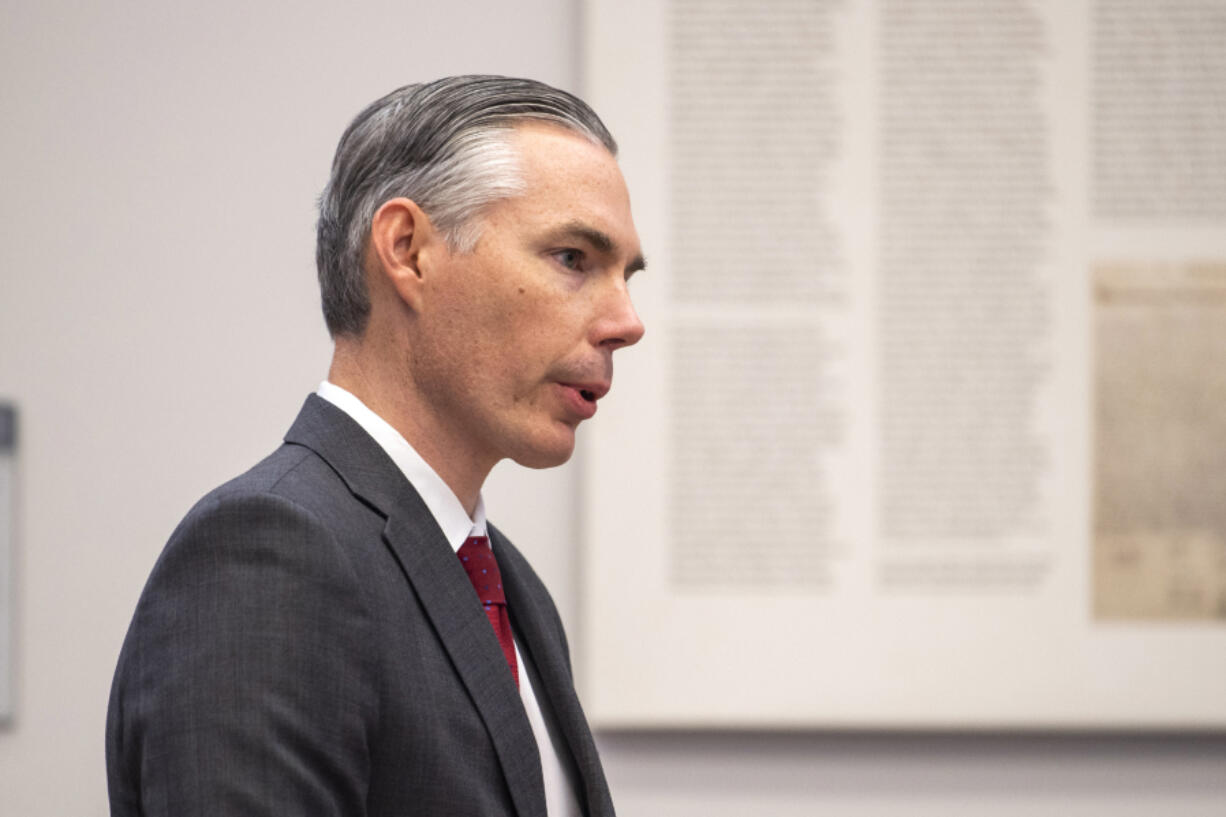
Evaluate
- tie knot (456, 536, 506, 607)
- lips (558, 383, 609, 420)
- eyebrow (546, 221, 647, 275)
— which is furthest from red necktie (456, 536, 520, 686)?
eyebrow (546, 221, 647, 275)

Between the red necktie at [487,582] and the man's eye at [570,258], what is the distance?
223 millimetres

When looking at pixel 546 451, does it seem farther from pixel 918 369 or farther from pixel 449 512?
pixel 918 369

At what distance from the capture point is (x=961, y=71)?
1662 mm

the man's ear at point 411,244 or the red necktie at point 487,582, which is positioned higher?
the man's ear at point 411,244

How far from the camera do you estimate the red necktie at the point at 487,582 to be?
0.89 m

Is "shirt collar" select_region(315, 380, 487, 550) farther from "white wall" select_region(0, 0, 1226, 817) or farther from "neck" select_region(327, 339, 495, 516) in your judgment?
"white wall" select_region(0, 0, 1226, 817)

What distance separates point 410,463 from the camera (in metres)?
0.84

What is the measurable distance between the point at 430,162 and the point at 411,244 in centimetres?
6

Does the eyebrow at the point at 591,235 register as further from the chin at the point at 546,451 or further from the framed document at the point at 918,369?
the framed document at the point at 918,369

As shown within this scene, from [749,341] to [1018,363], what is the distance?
386 mm

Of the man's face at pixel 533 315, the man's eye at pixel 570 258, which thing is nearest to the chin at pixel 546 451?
the man's face at pixel 533 315

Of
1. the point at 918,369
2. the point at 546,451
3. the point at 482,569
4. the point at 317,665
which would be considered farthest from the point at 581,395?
the point at 918,369

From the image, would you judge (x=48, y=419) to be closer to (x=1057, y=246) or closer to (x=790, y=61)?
(x=790, y=61)

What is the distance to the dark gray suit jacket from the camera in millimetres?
638
